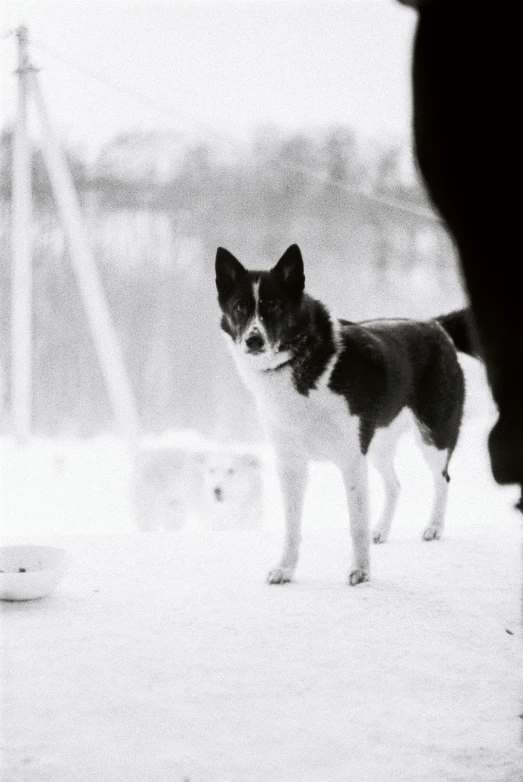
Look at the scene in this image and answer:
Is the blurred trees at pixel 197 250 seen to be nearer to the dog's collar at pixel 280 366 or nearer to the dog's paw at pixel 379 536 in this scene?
the dog's paw at pixel 379 536

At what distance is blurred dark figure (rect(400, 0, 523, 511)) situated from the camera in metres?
0.48

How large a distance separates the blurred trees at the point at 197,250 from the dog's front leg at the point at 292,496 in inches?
35.4

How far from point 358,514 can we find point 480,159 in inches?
59.8

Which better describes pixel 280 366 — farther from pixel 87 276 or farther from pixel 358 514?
pixel 87 276

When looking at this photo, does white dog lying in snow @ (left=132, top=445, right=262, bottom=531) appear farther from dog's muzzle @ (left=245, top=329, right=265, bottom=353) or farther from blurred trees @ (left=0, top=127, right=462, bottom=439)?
dog's muzzle @ (left=245, top=329, right=265, bottom=353)

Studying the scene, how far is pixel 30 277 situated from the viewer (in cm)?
266

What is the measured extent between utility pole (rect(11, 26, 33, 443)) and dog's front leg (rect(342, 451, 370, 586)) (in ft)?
3.96

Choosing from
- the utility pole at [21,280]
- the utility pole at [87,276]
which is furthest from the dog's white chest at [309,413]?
the utility pole at [21,280]

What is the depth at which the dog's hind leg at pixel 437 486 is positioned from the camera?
2.38 m

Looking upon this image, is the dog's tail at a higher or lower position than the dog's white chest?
higher

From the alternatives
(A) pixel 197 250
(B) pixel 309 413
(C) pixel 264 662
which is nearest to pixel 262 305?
(B) pixel 309 413

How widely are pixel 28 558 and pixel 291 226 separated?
1.54m

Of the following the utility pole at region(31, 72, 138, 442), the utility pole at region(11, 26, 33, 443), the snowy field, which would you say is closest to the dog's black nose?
the snowy field

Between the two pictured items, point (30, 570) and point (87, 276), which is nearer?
point (30, 570)
